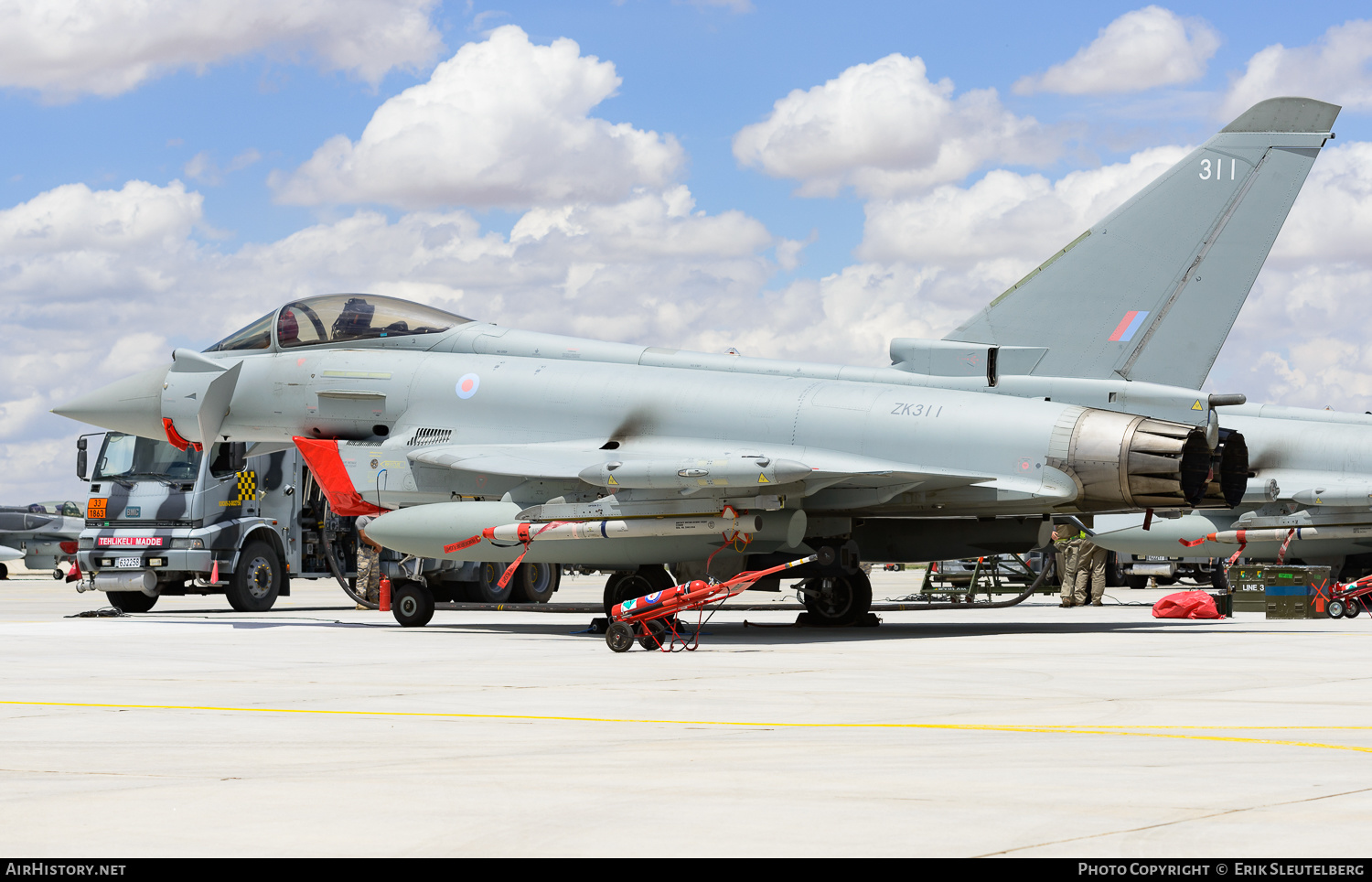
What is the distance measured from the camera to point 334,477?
17.8 metres

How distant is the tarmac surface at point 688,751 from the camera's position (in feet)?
15.1

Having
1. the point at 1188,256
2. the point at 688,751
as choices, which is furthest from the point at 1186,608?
the point at 688,751

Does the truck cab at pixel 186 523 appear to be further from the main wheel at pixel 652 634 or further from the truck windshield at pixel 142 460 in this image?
the main wheel at pixel 652 634

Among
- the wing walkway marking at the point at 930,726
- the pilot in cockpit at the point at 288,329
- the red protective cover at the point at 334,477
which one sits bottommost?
the wing walkway marking at the point at 930,726

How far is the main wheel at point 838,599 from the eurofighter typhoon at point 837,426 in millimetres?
490

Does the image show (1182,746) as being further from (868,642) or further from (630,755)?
(868,642)

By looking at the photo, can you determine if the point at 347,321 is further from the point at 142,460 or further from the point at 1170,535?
the point at 1170,535

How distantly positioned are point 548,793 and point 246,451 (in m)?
17.2

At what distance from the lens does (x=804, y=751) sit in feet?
21.7

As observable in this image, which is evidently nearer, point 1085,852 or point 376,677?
point 1085,852

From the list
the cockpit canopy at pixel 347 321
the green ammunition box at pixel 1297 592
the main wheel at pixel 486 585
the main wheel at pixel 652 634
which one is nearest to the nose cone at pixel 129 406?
the cockpit canopy at pixel 347 321

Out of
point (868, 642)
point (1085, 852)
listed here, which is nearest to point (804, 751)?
point (1085, 852)

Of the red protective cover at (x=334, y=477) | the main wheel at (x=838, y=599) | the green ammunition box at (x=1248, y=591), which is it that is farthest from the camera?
the green ammunition box at (x=1248, y=591)

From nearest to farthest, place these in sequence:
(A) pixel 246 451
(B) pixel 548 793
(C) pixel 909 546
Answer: (B) pixel 548 793, (C) pixel 909 546, (A) pixel 246 451
